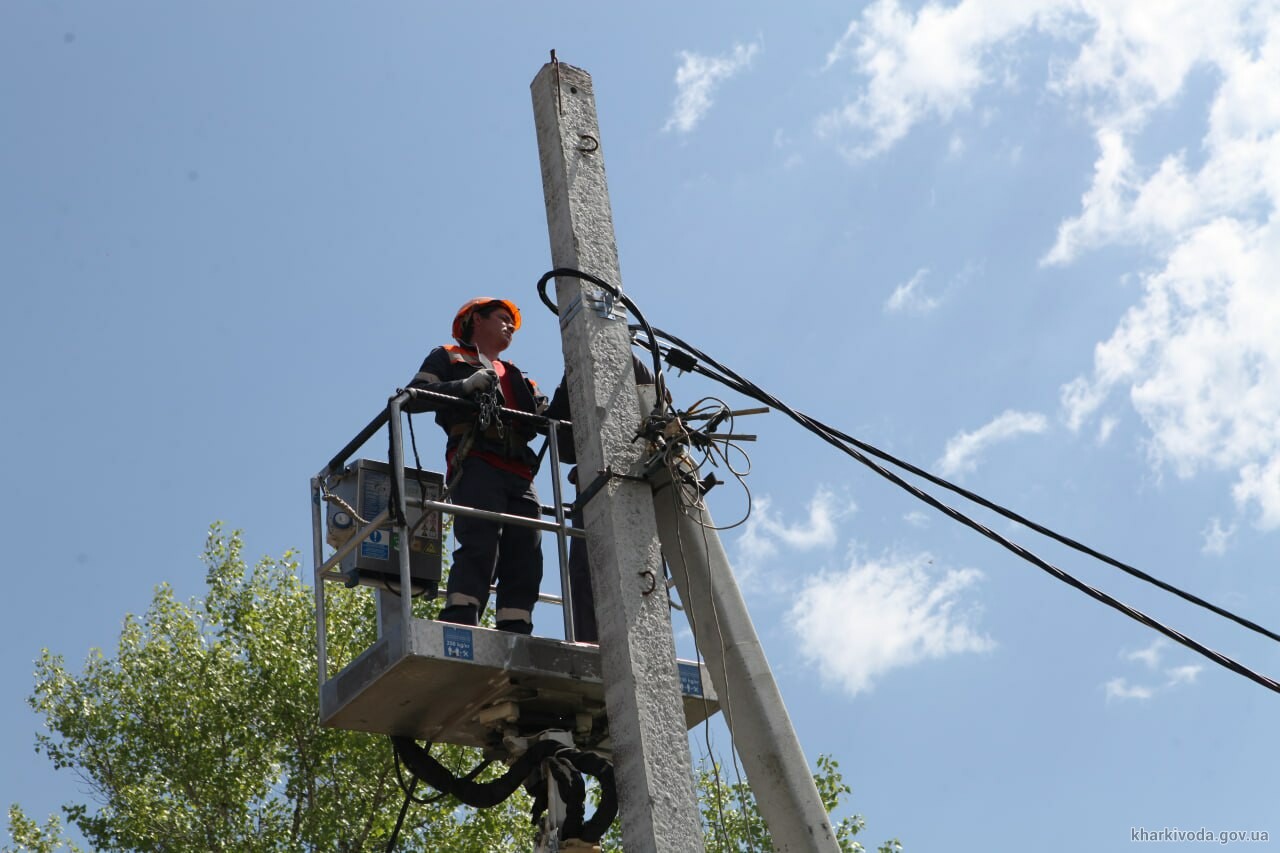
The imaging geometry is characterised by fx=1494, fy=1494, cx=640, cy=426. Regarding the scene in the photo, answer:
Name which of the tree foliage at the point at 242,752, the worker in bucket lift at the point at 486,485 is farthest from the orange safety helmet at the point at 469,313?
the tree foliage at the point at 242,752

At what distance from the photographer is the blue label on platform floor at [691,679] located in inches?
263

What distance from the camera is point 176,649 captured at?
1947 centimetres

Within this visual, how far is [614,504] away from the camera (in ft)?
18.6

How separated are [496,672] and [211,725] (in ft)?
43.6

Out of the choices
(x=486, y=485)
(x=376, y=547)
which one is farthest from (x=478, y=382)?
(x=376, y=547)

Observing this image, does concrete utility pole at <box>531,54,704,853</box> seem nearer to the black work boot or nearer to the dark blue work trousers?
the dark blue work trousers

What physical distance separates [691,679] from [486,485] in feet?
4.27

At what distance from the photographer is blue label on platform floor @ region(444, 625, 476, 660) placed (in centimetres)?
616

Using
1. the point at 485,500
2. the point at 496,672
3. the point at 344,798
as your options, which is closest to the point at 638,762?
the point at 496,672

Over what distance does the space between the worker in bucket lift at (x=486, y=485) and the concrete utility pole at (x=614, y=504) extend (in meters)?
0.98

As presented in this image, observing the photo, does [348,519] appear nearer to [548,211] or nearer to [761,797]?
[548,211]

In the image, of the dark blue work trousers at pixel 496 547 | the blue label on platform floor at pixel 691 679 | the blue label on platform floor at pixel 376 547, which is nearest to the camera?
the blue label on platform floor at pixel 691 679

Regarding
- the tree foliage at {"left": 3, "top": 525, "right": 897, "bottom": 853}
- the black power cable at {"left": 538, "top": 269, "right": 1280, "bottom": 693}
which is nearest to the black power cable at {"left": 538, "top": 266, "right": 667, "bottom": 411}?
the black power cable at {"left": 538, "top": 269, "right": 1280, "bottom": 693}

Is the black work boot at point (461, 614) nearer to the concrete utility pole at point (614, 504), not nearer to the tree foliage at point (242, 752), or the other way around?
the concrete utility pole at point (614, 504)
